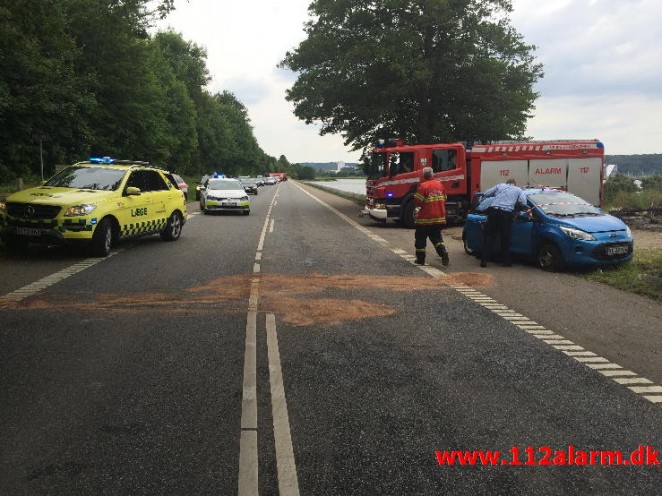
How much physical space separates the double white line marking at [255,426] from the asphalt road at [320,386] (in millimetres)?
16

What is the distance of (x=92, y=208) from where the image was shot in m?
10.9

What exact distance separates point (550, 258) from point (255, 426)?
8491mm

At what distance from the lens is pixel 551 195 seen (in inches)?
463

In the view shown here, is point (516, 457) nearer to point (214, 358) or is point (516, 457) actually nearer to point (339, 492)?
point (339, 492)

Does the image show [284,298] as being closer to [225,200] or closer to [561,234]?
[561,234]

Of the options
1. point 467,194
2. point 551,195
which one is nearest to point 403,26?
point 467,194

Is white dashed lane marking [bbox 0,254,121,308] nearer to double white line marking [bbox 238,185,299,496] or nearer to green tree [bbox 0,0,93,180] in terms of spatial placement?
double white line marking [bbox 238,185,299,496]

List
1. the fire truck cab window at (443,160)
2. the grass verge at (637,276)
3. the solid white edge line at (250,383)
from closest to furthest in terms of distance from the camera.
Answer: the solid white edge line at (250,383) < the grass verge at (637,276) < the fire truck cab window at (443,160)

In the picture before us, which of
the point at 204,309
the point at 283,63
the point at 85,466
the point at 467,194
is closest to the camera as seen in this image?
the point at 85,466

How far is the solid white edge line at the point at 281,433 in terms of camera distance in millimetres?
3047

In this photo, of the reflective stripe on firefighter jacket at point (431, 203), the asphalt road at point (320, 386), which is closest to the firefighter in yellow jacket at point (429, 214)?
the reflective stripe on firefighter jacket at point (431, 203)

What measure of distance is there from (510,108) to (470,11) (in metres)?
5.04

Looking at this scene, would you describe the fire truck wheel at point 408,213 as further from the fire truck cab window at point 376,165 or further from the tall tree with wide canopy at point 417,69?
the tall tree with wide canopy at point 417,69

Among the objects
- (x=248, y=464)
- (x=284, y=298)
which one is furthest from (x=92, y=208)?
(x=248, y=464)
